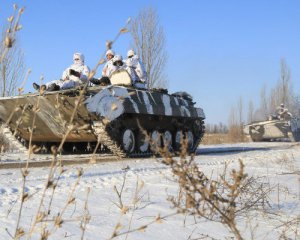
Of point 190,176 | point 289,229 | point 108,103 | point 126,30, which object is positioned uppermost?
point 108,103

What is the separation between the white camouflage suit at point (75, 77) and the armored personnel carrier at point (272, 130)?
16.4 meters

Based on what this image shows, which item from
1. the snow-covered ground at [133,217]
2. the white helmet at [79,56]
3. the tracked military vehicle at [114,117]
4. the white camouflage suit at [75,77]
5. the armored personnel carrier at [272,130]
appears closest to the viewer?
the snow-covered ground at [133,217]

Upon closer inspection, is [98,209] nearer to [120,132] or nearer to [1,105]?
[120,132]

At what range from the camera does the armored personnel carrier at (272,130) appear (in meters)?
26.9

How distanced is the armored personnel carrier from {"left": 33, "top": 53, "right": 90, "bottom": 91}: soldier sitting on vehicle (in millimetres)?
16360

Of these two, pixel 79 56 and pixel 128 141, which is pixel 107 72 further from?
pixel 128 141

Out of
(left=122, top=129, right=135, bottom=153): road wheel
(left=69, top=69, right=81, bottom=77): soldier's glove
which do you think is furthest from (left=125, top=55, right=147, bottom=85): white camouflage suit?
(left=122, top=129, right=135, bottom=153): road wheel

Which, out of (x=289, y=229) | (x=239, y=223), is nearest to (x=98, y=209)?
(x=239, y=223)

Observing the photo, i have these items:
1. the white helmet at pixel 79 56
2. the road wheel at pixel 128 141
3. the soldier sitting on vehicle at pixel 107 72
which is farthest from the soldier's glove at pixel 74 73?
the road wheel at pixel 128 141

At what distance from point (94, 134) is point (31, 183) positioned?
5.73 m

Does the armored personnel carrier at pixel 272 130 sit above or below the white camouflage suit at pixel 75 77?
below

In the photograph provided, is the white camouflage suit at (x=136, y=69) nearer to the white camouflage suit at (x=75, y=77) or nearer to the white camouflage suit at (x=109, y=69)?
the white camouflage suit at (x=109, y=69)

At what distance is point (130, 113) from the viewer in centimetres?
1198

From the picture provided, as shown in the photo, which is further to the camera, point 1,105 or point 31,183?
point 1,105
